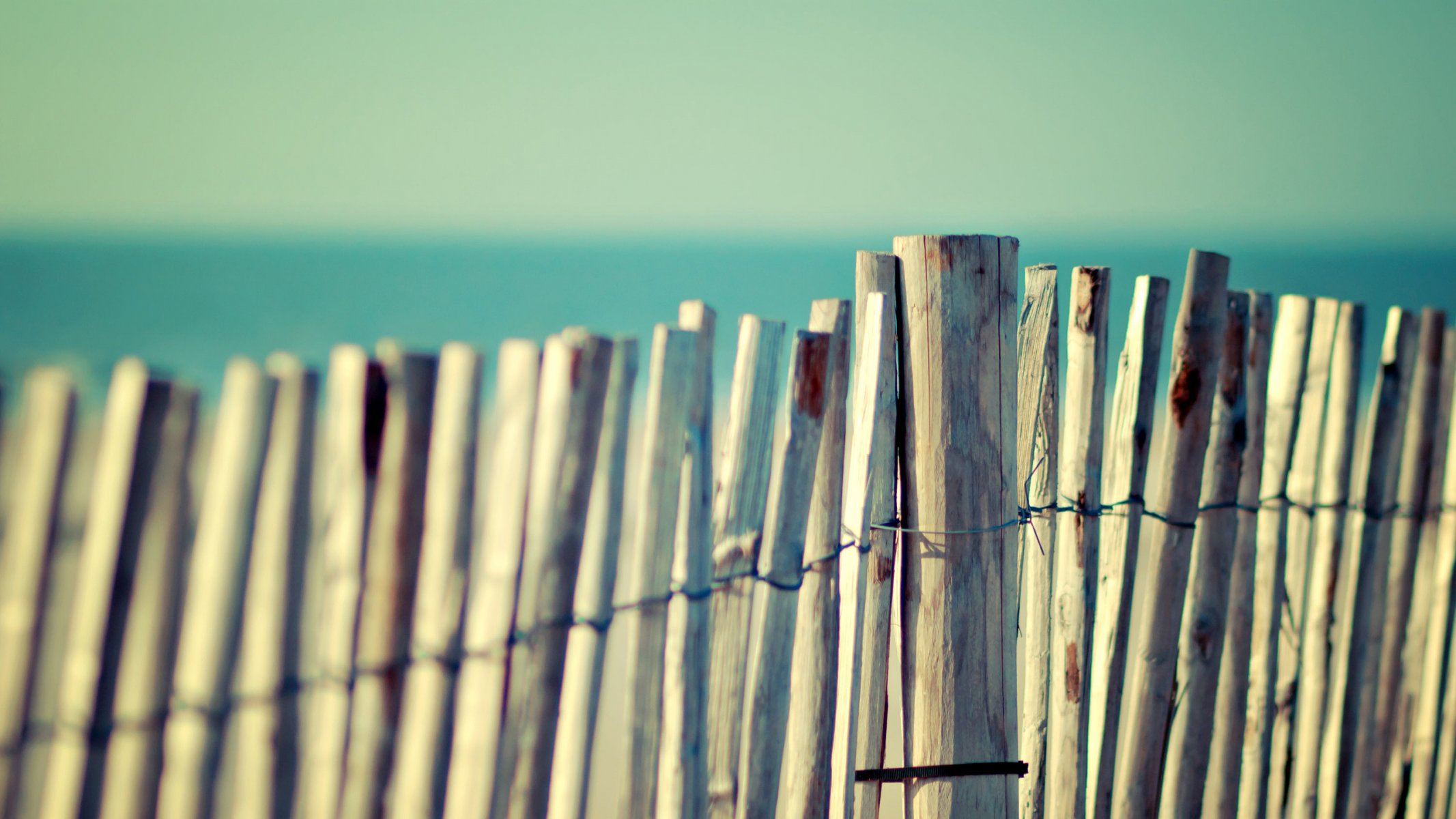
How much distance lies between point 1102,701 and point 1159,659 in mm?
172

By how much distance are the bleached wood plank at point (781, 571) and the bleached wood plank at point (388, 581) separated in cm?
62

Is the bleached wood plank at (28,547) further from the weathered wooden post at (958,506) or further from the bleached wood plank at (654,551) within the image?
the weathered wooden post at (958,506)

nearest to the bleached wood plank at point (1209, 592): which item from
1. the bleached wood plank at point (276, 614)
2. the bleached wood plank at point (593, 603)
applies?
the bleached wood plank at point (593, 603)

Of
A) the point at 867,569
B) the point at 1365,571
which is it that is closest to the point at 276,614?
the point at 867,569

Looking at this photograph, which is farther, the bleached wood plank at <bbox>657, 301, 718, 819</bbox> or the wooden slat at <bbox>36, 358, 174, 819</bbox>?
the bleached wood plank at <bbox>657, 301, 718, 819</bbox>

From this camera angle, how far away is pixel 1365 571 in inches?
98.3

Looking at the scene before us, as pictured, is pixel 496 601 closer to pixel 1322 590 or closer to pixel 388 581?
pixel 388 581

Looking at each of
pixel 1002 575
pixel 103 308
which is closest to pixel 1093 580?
pixel 1002 575

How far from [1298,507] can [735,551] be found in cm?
157

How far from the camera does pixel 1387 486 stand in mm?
2557

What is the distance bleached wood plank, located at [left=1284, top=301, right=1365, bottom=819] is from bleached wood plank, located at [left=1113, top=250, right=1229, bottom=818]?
55 cm

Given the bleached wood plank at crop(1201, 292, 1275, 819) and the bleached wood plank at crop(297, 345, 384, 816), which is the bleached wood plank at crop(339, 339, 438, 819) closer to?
the bleached wood plank at crop(297, 345, 384, 816)

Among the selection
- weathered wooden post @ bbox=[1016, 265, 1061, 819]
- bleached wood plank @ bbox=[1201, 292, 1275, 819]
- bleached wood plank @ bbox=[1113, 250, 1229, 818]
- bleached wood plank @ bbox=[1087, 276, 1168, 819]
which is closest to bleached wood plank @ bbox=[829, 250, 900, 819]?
weathered wooden post @ bbox=[1016, 265, 1061, 819]

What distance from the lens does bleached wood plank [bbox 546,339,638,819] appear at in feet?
4.75
